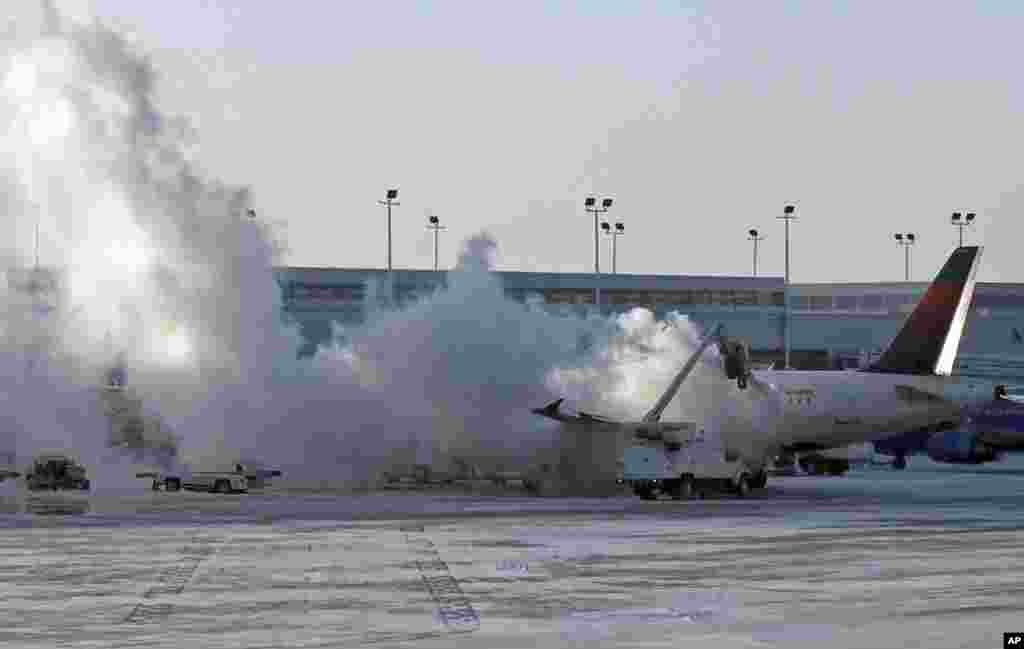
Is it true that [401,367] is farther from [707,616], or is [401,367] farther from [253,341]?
[707,616]

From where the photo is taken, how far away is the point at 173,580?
37.3 metres

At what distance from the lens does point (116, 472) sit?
291 feet

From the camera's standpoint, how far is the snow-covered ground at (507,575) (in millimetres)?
28484

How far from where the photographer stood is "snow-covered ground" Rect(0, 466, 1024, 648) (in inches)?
1121

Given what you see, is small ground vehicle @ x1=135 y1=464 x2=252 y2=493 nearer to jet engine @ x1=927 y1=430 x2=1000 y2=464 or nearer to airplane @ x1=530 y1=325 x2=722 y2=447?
airplane @ x1=530 y1=325 x2=722 y2=447

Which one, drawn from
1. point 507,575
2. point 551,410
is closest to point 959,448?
point 551,410

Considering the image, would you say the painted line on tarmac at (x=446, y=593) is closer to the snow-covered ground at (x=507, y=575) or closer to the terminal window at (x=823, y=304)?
the snow-covered ground at (x=507, y=575)

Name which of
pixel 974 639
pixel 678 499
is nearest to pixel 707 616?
pixel 974 639

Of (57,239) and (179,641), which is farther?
(57,239)

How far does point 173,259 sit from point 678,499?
2247cm

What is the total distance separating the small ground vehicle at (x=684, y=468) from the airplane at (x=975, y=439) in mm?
40195

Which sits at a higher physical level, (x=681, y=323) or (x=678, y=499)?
(x=681, y=323)

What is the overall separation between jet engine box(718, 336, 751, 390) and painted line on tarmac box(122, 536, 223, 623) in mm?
35607

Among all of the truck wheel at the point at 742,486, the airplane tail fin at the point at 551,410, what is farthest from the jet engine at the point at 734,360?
the airplane tail fin at the point at 551,410
